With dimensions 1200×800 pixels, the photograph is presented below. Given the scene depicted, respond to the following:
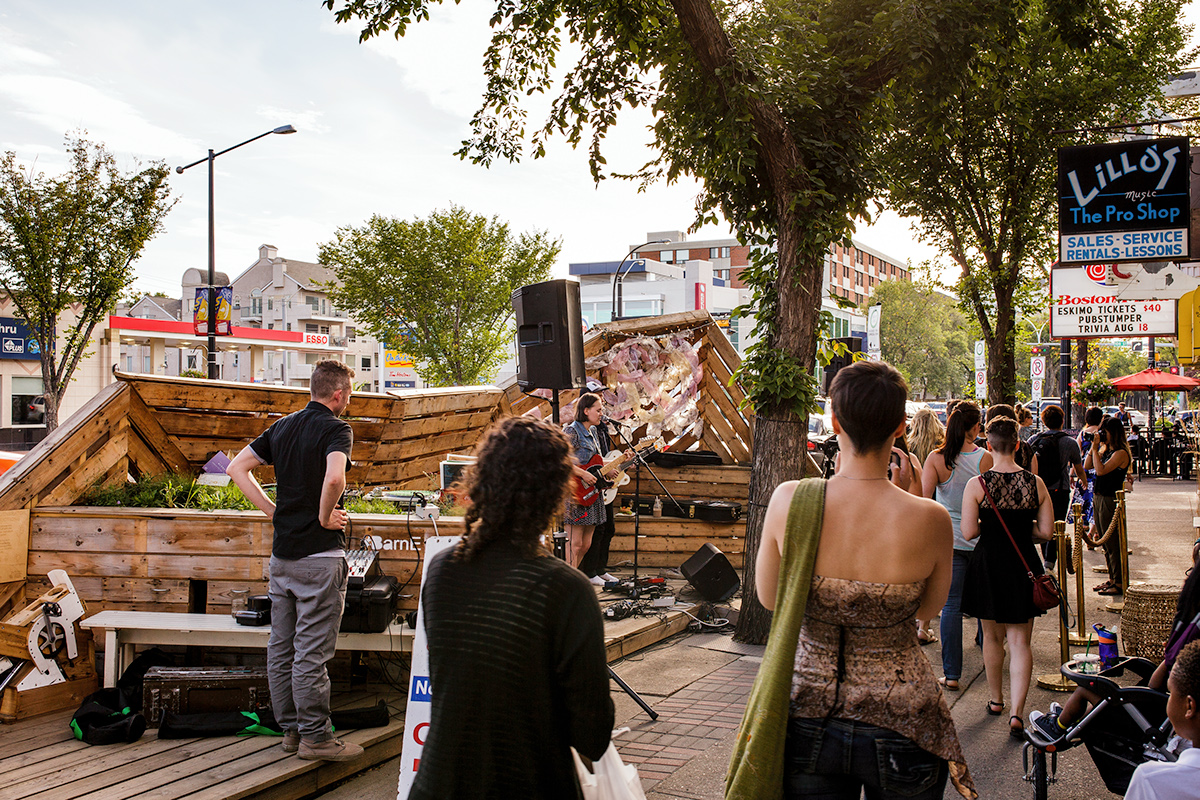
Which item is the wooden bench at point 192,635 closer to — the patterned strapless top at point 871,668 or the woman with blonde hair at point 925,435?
the patterned strapless top at point 871,668

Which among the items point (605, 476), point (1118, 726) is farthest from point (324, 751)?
point (605, 476)

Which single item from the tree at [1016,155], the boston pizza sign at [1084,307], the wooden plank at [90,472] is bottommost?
the wooden plank at [90,472]

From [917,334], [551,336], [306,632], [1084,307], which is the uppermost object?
[917,334]

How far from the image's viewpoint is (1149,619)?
6.04 m

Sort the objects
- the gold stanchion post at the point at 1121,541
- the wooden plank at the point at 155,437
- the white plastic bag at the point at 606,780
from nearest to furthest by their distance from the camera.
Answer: the white plastic bag at the point at 606,780
the wooden plank at the point at 155,437
the gold stanchion post at the point at 1121,541

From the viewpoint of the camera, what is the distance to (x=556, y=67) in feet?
25.1

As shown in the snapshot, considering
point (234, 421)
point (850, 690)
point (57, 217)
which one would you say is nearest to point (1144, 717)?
point (850, 690)

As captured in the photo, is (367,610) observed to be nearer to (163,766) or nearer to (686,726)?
(163,766)

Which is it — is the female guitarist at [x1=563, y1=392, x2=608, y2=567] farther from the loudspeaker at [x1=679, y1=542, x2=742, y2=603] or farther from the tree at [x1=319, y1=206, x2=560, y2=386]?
the tree at [x1=319, y1=206, x2=560, y2=386]

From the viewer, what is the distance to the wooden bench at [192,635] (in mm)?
5184

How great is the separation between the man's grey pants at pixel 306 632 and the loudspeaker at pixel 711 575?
448 centimetres

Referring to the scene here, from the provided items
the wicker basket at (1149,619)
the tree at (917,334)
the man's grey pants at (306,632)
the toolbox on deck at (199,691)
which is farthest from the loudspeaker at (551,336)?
the tree at (917,334)

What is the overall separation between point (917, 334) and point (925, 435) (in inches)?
2622

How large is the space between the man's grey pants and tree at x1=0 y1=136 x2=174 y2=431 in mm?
17750
